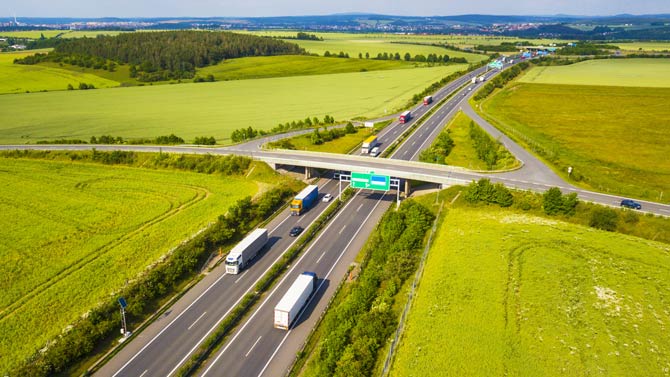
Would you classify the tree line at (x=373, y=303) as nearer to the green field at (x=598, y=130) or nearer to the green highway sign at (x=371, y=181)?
the green highway sign at (x=371, y=181)

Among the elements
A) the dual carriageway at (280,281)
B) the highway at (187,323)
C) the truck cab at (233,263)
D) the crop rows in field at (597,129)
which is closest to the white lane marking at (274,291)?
the dual carriageway at (280,281)

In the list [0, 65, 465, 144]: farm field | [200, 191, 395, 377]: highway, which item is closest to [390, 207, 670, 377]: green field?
[200, 191, 395, 377]: highway

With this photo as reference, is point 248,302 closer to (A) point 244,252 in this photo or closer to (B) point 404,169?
(A) point 244,252

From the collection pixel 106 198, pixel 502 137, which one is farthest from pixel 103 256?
pixel 502 137

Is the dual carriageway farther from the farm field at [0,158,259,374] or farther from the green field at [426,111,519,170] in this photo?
the farm field at [0,158,259,374]

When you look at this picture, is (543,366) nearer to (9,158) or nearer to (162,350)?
(162,350)

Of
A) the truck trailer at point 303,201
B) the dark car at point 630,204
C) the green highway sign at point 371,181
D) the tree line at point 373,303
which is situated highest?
the green highway sign at point 371,181
